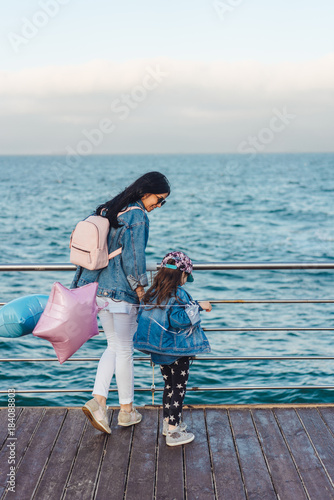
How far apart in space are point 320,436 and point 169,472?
3.14 ft

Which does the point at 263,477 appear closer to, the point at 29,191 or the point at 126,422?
the point at 126,422

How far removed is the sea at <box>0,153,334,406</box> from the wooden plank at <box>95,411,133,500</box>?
0.79 meters

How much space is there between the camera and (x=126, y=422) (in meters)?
3.37

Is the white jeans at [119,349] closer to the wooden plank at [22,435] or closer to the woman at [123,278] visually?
the woman at [123,278]

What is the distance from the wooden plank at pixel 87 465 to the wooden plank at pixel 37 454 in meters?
0.17

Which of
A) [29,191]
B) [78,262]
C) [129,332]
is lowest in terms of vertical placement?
[29,191]

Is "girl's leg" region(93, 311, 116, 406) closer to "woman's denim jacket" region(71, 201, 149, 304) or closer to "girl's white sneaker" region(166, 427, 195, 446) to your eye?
"woman's denim jacket" region(71, 201, 149, 304)

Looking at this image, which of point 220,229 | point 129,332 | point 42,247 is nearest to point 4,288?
point 42,247

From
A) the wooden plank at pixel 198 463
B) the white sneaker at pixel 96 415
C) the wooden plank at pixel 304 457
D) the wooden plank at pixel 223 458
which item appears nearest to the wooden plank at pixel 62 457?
the white sneaker at pixel 96 415

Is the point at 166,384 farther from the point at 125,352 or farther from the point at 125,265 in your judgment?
the point at 125,265

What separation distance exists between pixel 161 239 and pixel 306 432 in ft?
65.1

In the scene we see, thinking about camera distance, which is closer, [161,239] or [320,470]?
[320,470]

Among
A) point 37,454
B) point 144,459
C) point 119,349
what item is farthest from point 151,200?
point 37,454

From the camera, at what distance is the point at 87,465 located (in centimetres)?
294
